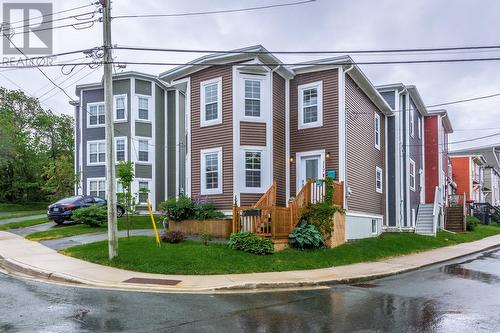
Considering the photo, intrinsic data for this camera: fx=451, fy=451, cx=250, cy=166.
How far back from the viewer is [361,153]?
21.1 m

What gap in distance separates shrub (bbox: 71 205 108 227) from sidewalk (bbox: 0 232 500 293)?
563cm

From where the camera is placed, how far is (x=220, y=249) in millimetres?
14117

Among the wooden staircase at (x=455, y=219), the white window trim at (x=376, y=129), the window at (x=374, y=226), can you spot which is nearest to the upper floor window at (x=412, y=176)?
the white window trim at (x=376, y=129)

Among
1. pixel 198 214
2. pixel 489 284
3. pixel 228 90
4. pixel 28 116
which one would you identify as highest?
pixel 28 116

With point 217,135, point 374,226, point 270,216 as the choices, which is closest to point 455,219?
point 374,226

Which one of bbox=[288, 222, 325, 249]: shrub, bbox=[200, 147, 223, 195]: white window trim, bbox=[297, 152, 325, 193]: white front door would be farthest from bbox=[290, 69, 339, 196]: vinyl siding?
bbox=[288, 222, 325, 249]: shrub

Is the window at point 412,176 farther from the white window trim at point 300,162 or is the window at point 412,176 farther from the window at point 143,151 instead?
the window at point 143,151

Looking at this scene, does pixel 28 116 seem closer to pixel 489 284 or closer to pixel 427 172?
pixel 427 172

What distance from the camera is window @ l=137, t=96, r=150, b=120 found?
1241 inches

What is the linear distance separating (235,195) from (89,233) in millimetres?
6864

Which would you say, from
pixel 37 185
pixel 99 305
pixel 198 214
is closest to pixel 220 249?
pixel 198 214

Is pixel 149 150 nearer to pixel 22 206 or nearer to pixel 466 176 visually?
pixel 22 206

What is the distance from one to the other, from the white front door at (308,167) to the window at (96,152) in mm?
17882

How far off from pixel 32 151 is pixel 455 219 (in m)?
36.3
